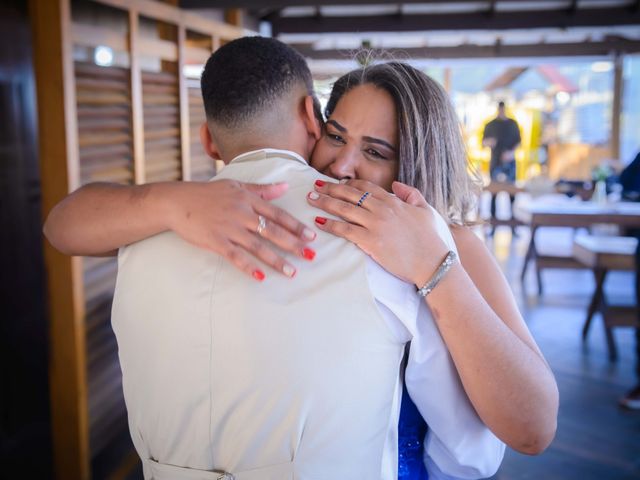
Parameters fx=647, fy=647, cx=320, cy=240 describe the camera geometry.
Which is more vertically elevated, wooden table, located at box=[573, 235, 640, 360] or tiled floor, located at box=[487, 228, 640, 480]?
wooden table, located at box=[573, 235, 640, 360]

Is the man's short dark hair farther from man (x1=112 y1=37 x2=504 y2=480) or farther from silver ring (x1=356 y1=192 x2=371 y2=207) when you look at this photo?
silver ring (x1=356 y1=192 x2=371 y2=207)

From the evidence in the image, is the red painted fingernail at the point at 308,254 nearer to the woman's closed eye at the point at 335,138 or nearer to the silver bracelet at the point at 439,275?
the silver bracelet at the point at 439,275

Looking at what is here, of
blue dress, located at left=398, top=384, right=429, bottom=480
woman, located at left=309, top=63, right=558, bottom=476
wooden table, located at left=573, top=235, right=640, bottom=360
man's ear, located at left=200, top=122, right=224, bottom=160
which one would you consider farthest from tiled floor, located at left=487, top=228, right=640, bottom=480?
man's ear, located at left=200, top=122, right=224, bottom=160

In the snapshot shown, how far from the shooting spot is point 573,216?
235 inches

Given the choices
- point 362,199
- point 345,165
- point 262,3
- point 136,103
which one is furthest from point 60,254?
point 262,3

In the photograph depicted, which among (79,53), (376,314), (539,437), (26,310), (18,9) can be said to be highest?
(18,9)

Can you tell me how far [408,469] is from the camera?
1.51m

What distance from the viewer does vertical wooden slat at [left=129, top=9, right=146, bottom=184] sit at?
116 inches

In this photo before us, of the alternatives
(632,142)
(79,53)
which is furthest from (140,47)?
(632,142)

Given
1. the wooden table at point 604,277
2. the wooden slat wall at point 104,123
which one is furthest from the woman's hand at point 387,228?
the wooden table at point 604,277

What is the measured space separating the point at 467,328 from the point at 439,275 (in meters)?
0.11

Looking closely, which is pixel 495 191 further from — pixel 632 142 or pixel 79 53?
pixel 632 142

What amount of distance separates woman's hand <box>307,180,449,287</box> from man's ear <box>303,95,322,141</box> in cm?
21

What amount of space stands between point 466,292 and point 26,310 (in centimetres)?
327
